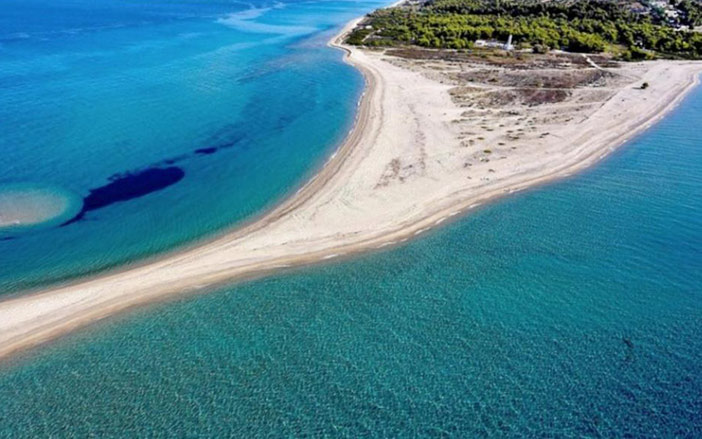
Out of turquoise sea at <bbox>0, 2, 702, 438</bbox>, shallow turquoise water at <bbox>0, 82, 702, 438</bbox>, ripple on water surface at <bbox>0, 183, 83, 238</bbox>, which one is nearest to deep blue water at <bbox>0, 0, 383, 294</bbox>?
ripple on water surface at <bbox>0, 183, 83, 238</bbox>

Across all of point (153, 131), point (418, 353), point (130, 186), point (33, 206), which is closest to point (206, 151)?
point (153, 131)

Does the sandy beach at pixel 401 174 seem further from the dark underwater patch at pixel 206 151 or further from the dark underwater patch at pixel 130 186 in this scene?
the dark underwater patch at pixel 206 151

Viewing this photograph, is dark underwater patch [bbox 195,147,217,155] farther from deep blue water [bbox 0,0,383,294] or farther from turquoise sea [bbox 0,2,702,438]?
turquoise sea [bbox 0,2,702,438]

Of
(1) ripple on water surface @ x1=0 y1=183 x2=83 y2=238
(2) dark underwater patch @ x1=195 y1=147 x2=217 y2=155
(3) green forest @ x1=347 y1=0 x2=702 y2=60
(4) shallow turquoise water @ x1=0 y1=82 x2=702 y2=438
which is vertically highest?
(3) green forest @ x1=347 y1=0 x2=702 y2=60

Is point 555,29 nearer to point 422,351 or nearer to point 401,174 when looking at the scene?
point 401,174

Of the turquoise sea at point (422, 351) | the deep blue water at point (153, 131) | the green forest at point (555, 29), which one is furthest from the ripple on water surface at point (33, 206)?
the green forest at point (555, 29)

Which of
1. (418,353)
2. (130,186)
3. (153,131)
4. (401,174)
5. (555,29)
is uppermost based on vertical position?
(555,29)
